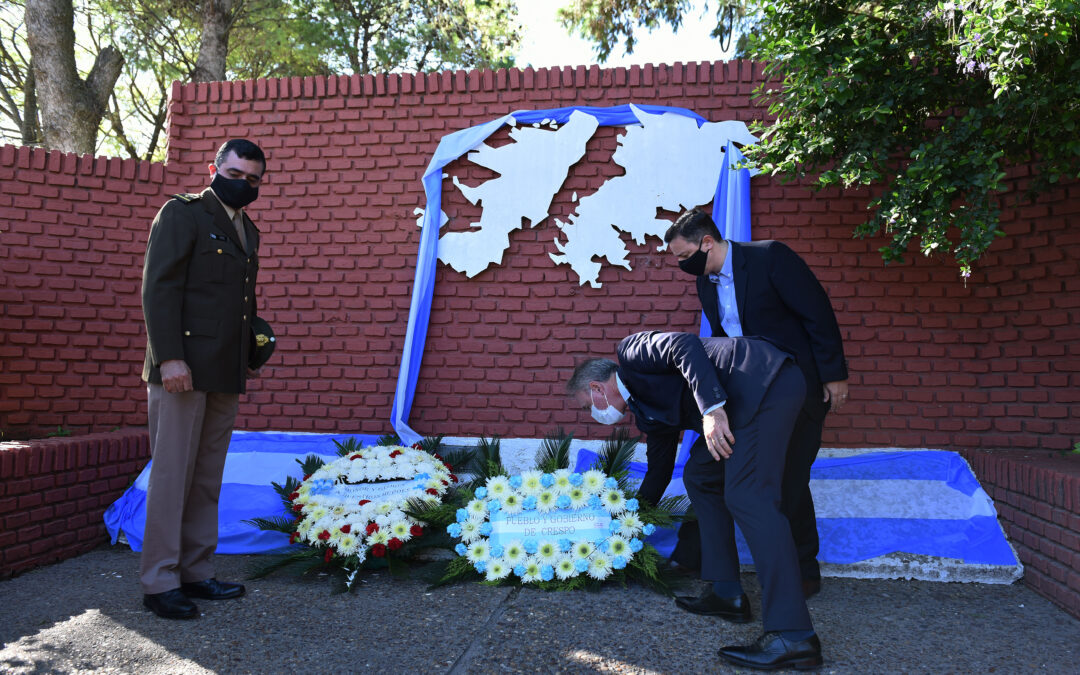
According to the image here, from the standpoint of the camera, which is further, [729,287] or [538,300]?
[538,300]

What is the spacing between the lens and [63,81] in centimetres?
862

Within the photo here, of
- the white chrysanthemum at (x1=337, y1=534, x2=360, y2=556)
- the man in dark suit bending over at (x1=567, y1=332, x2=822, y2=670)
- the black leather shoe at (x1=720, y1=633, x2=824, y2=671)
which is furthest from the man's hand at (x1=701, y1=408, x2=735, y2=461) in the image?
the white chrysanthemum at (x1=337, y1=534, x2=360, y2=556)

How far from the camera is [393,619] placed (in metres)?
2.89

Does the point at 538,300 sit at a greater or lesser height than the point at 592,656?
greater

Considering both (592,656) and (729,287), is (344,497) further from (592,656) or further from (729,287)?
(729,287)

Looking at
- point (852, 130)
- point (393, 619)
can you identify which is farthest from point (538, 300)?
point (393, 619)

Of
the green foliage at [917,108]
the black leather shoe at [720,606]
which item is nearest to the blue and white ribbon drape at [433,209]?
the green foliage at [917,108]

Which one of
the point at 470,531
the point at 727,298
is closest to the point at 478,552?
the point at 470,531

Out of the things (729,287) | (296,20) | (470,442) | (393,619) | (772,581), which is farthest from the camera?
(296,20)

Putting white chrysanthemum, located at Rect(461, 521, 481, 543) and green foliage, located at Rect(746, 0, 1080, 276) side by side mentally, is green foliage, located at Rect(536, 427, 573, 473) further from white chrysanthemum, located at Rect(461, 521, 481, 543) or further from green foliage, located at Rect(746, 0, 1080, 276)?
green foliage, located at Rect(746, 0, 1080, 276)

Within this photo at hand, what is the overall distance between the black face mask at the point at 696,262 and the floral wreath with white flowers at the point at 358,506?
66.5 inches

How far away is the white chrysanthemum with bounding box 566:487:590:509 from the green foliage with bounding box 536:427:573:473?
41cm

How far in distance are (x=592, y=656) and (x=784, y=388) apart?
1.12 meters

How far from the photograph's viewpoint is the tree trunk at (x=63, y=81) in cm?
823
